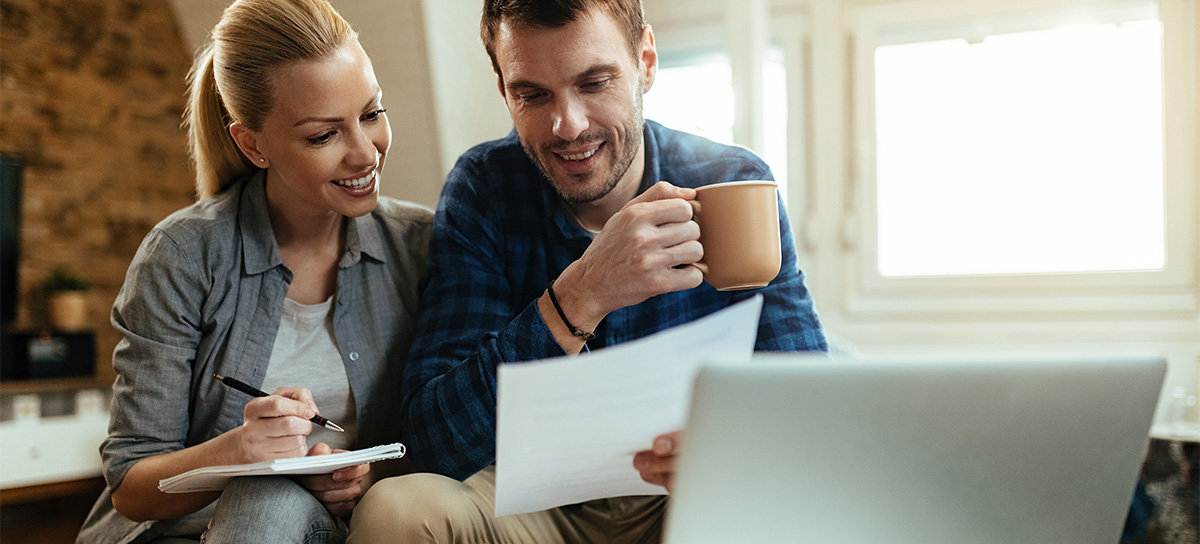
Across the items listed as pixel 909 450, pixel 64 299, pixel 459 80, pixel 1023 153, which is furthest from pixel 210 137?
pixel 1023 153

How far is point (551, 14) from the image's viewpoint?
112cm

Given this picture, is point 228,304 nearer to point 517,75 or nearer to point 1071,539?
point 517,75

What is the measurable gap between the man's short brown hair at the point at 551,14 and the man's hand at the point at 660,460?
61 cm

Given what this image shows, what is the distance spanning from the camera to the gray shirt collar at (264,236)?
3.89ft

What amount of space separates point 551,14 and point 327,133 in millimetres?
337

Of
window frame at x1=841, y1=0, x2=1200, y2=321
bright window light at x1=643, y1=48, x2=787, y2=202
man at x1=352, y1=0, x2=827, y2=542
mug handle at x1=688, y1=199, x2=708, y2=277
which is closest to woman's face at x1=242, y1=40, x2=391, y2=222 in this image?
man at x1=352, y1=0, x2=827, y2=542

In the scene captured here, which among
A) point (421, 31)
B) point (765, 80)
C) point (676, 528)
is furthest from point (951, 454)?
point (765, 80)

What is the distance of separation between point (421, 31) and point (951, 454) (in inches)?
81.3

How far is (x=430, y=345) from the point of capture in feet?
3.65

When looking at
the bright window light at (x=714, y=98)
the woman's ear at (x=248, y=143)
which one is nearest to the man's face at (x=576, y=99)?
the woman's ear at (x=248, y=143)

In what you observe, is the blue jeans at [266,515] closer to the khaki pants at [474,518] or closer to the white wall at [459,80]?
the khaki pants at [474,518]

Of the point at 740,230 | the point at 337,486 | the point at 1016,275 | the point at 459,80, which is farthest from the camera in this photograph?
the point at 1016,275

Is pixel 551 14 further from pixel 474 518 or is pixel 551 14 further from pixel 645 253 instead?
pixel 474 518

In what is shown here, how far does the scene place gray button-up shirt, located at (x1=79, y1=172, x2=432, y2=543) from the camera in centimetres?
110
